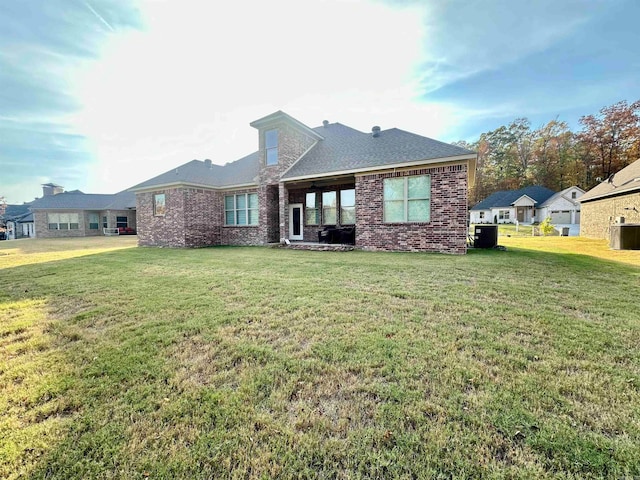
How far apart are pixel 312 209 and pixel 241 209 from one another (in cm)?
397

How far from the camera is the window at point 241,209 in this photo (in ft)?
47.8

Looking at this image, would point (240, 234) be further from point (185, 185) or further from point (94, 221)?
point (94, 221)

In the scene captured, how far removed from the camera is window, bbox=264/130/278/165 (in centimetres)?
1348

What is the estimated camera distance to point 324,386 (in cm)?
217

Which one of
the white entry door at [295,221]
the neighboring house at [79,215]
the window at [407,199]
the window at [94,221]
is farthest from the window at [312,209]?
the window at [94,221]

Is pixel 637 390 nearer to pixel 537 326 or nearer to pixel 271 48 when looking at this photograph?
pixel 537 326

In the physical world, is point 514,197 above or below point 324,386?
above

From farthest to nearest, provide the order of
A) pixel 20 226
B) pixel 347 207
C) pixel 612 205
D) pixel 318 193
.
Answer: pixel 20 226
pixel 612 205
pixel 318 193
pixel 347 207

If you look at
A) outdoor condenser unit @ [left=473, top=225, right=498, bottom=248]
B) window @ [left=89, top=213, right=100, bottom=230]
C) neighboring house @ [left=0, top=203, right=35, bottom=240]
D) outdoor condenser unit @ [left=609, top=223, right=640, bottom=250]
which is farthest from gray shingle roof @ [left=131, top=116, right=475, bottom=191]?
neighboring house @ [left=0, top=203, right=35, bottom=240]

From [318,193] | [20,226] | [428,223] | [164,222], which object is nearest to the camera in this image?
[428,223]

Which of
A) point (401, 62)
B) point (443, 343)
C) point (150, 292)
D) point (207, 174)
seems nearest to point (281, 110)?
point (401, 62)

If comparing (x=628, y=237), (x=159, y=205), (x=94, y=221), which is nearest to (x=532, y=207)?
(x=628, y=237)

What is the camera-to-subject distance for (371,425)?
5.72ft

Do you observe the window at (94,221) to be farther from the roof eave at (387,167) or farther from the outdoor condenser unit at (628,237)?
the outdoor condenser unit at (628,237)
